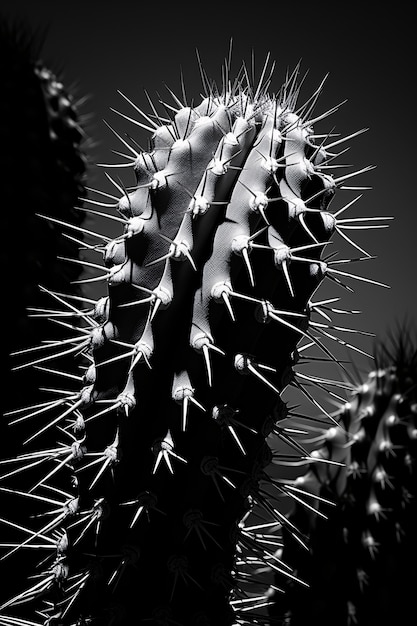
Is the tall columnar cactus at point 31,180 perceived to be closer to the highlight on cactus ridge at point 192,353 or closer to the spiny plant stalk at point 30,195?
the spiny plant stalk at point 30,195

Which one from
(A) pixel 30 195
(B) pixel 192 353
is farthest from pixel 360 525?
(A) pixel 30 195

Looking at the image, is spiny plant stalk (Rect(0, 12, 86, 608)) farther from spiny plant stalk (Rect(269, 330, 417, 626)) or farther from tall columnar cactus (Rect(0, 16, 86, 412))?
spiny plant stalk (Rect(269, 330, 417, 626))

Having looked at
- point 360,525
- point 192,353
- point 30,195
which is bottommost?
point 360,525

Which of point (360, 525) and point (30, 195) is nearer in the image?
point (360, 525)

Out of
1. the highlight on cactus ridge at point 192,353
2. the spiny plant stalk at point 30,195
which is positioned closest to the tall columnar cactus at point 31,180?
the spiny plant stalk at point 30,195

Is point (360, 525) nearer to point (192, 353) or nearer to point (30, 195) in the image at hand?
point (192, 353)

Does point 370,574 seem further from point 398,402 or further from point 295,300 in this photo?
point 295,300

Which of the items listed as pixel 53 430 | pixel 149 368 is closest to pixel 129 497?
pixel 149 368
